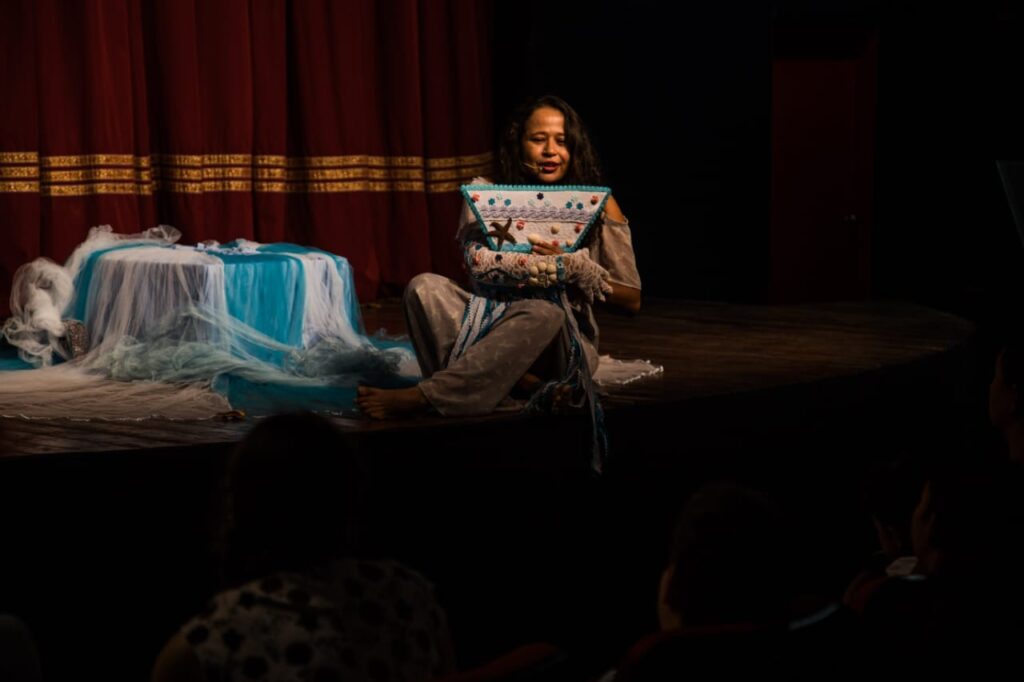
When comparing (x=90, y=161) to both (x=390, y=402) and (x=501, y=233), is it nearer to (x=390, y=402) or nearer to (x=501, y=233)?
(x=501, y=233)

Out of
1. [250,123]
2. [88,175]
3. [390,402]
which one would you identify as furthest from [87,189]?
[390,402]

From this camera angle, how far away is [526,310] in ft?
12.1

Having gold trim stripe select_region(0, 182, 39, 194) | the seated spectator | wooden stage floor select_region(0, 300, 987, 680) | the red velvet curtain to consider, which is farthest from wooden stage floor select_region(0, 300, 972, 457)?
the seated spectator

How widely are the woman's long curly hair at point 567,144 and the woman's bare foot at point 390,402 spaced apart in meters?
0.76

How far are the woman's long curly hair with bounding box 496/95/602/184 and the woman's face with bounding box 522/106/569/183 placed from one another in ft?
0.04

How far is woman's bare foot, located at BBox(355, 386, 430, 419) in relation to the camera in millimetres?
3570

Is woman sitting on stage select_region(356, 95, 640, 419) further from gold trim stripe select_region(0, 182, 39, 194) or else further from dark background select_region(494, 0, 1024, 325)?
dark background select_region(494, 0, 1024, 325)

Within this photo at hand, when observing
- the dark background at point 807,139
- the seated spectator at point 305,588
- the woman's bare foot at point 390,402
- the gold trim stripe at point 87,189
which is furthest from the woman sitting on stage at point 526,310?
the dark background at point 807,139

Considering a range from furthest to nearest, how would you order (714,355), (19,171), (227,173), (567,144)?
Answer: (227,173)
(19,171)
(714,355)
(567,144)

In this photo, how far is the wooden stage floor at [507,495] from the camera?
10.4 feet

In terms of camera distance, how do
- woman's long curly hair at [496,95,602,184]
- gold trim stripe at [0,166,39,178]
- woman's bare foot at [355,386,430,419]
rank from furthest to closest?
gold trim stripe at [0,166,39,178], woman's long curly hair at [496,95,602,184], woman's bare foot at [355,386,430,419]

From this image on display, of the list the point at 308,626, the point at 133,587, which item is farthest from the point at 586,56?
the point at 308,626

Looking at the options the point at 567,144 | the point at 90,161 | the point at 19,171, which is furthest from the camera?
the point at 90,161

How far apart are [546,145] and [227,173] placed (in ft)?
10.0
